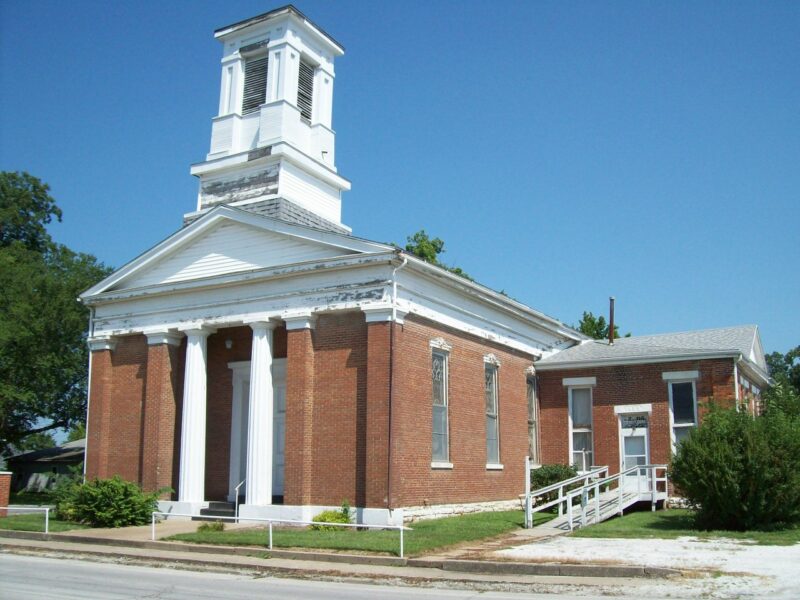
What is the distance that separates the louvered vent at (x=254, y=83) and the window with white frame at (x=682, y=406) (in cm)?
1655

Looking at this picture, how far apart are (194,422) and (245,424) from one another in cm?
170

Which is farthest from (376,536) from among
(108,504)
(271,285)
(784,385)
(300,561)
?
(784,385)

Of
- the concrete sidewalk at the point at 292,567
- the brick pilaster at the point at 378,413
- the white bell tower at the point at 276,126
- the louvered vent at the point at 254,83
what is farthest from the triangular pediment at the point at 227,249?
the concrete sidewalk at the point at 292,567

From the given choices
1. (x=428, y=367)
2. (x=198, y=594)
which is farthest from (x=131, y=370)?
(x=198, y=594)

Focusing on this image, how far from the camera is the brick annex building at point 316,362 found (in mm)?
21500

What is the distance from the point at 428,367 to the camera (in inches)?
894

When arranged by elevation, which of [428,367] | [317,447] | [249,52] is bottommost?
[317,447]

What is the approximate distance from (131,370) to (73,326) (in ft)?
38.7

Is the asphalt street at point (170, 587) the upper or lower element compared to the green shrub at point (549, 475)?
lower

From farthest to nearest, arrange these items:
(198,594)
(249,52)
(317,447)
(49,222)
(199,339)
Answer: (49,222) < (249,52) < (199,339) < (317,447) < (198,594)

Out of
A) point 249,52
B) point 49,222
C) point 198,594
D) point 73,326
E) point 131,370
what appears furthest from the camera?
point 49,222

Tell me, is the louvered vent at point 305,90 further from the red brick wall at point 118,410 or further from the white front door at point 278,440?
the white front door at point 278,440

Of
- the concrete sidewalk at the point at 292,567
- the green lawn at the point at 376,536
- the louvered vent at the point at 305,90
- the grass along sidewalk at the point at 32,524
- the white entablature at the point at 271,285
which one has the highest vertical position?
the louvered vent at the point at 305,90

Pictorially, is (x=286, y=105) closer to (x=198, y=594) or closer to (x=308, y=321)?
(x=308, y=321)
